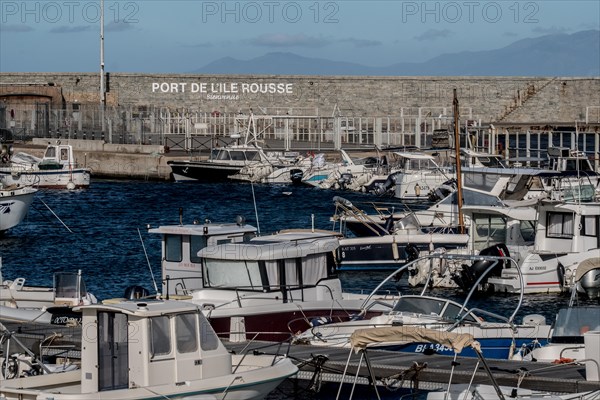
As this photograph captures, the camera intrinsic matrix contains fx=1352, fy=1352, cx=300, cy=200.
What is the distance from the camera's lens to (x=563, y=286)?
90.5ft

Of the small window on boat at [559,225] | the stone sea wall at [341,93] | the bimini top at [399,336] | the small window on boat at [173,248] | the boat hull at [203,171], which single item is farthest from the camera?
the stone sea wall at [341,93]

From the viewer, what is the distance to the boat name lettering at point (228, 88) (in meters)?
82.9

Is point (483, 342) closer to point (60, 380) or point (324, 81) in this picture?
point (60, 380)

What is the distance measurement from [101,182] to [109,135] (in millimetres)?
7649

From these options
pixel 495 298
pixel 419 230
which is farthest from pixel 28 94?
pixel 495 298

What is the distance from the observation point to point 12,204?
1521 inches

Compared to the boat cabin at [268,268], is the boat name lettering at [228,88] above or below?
above

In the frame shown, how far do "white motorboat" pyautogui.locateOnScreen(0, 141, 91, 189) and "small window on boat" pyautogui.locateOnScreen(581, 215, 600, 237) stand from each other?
28556 mm

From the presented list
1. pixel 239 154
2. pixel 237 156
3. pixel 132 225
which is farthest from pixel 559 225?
pixel 237 156

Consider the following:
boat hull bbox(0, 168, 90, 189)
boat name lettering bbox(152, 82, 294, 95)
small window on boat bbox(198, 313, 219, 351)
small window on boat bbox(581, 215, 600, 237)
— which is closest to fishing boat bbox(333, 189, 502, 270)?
small window on boat bbox(581, 215, 600, 237)

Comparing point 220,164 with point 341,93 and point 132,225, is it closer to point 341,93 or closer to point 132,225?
point 132,225

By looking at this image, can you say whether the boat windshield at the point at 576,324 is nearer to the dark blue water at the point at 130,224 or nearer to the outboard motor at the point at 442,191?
the dark blue water at the point at 130,224

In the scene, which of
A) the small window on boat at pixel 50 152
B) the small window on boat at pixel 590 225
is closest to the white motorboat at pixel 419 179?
the small window on boat at pixel 50 152

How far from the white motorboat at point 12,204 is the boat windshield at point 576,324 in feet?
76.3
